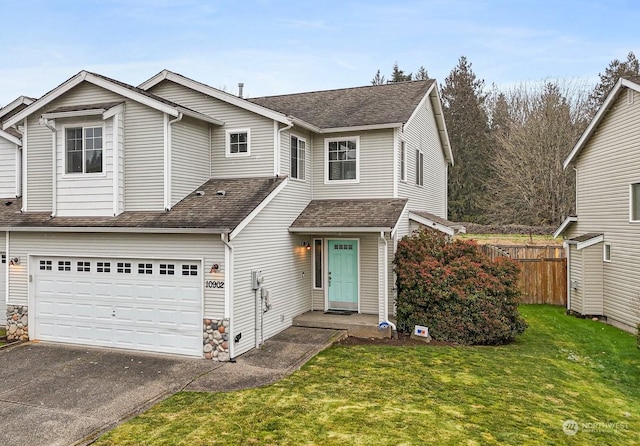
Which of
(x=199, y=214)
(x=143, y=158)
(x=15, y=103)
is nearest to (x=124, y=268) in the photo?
(x=199, y=214)

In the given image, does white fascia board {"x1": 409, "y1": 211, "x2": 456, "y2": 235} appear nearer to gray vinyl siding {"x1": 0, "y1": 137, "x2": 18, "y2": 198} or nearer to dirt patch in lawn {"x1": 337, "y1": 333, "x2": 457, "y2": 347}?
dirt patch in lawn {"x1": 337, "y1": 333, "x2": 457, "y2": 347}

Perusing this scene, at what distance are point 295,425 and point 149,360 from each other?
4.78 meters

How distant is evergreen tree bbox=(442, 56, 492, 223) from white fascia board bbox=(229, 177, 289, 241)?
1131 inches

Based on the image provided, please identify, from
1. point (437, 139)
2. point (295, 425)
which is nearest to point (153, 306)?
point (295, 425)

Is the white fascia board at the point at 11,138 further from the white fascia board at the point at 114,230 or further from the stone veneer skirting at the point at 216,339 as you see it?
the stone veneer skirting at the point at 216,339

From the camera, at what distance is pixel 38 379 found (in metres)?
8.74

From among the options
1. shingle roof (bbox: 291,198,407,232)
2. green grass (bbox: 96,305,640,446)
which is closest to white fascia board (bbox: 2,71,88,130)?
shingle roof (bbox: 291,198,407,232)

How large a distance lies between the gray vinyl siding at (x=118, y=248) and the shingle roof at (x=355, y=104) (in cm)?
588

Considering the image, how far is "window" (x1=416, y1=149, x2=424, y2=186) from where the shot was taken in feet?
52.0

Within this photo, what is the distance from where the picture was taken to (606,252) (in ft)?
48.1

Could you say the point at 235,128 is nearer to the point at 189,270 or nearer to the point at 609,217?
the point at 189,270

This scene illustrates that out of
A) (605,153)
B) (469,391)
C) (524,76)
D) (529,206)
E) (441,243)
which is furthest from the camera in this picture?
(524,76)

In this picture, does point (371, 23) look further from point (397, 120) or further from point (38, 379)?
point (38, 379)

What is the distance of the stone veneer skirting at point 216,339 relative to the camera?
9.78 m
